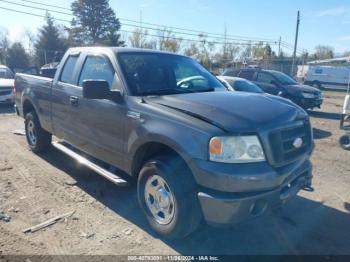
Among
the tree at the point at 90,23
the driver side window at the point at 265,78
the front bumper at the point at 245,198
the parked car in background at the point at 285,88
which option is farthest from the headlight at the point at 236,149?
the tree at the point at 90,23

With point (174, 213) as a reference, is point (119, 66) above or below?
above

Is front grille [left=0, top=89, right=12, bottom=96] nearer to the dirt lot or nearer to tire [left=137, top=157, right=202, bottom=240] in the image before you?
the dirt lot

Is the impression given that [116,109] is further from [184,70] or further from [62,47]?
[62,47]

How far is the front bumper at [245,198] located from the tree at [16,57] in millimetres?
50876

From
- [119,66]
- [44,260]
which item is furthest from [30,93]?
[44,260]

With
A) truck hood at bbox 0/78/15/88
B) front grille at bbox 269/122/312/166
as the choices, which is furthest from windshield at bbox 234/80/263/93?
truck hood at bbox 0/78/15/88

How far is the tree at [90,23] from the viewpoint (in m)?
52.0

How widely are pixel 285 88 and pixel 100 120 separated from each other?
34.9 ft

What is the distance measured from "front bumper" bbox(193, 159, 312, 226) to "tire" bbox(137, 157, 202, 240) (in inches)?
8.0

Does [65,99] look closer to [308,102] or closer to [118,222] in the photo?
[118,222]

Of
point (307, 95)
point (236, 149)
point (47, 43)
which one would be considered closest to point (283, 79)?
point (307, 95)

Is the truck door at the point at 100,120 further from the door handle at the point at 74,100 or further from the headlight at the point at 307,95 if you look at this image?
the headlight at the point at 307,95

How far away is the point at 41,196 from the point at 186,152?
8.61 ft

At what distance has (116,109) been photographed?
12.3 feet
